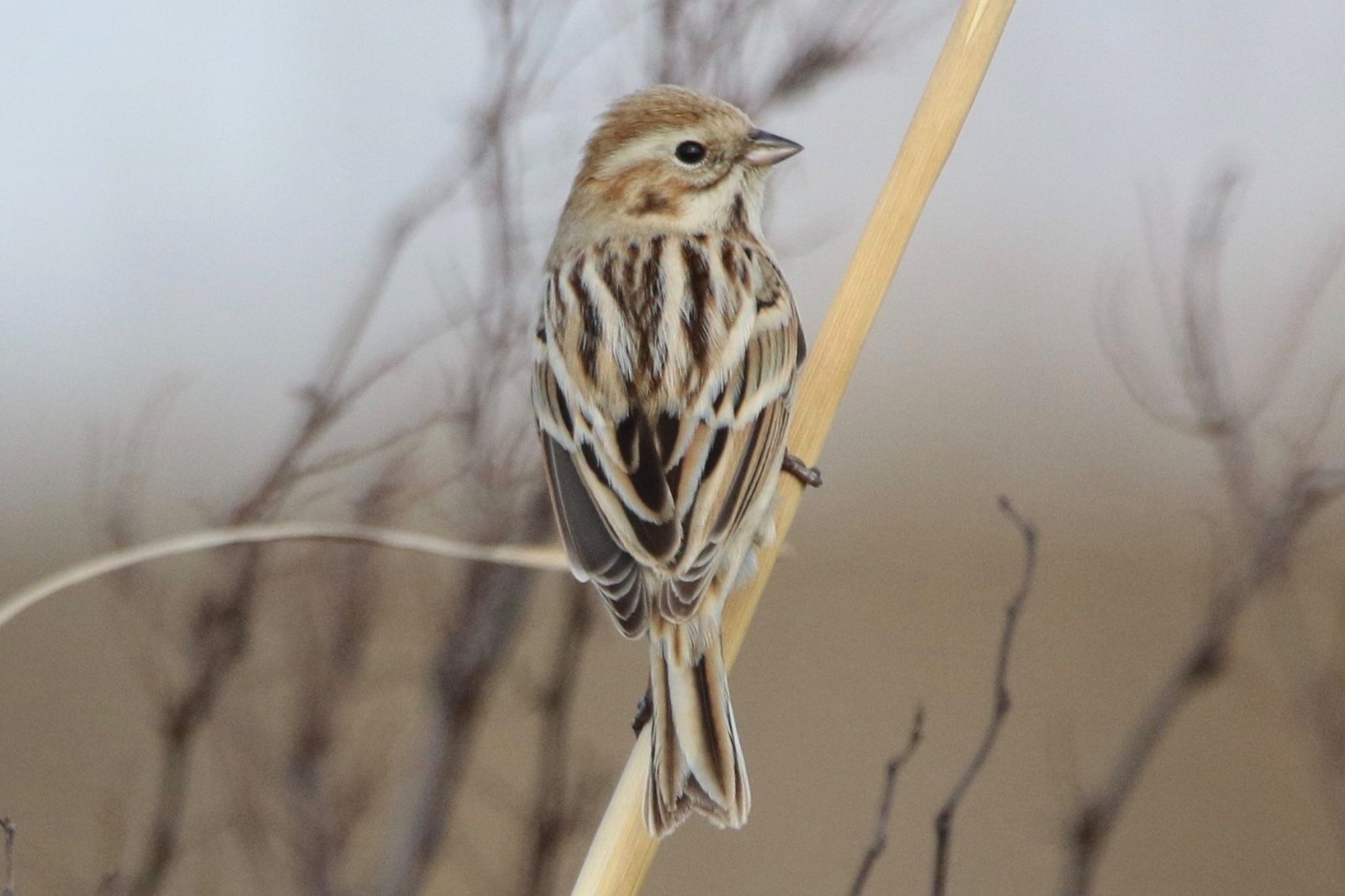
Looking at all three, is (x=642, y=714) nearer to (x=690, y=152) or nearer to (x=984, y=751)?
(x=984, y=751)

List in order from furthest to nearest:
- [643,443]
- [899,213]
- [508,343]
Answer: [508,343]
[643,443]
[899,213]

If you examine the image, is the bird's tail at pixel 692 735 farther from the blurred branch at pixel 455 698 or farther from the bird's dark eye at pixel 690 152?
the bird's dark eye at pixel 690 152

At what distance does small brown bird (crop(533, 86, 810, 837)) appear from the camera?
117 centimetres

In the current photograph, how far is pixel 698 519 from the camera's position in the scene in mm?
1282

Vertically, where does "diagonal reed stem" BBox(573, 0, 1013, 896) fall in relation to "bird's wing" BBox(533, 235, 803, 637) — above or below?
above

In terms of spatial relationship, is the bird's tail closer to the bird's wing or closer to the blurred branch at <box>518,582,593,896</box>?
the bird's wing

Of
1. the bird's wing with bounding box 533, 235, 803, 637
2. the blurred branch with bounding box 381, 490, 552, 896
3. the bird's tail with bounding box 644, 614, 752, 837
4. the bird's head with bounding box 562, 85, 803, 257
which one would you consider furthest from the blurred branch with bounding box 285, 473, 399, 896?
the bird's head with bounding box 562, 85, 803, 257

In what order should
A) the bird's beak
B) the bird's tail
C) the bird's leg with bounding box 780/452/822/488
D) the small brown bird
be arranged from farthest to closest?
the bird's beak < the bird's leg with bounding box 780/452/822/488 < the small brown bird < the bird's tail

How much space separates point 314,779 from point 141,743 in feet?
0.80

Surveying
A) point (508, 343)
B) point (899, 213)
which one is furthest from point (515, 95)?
point (899, 213)

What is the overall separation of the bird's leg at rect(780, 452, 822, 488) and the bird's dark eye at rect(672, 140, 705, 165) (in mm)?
470

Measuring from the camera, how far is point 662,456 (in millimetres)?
1357

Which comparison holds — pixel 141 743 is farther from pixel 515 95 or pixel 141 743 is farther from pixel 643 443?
pixel 515 95

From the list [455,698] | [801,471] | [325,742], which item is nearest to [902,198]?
[801,471]
